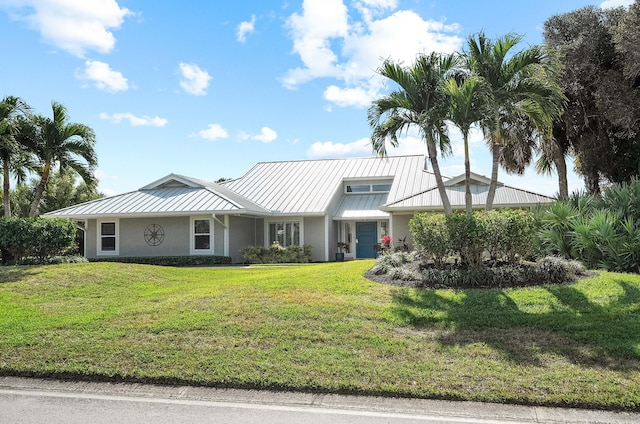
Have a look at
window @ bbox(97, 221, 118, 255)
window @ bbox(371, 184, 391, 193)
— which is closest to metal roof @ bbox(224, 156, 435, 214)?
window @ bbox(371, 184, 391, 193)

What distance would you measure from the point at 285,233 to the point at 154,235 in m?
6.39

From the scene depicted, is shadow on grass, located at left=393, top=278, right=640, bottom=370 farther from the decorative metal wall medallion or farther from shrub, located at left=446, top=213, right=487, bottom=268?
the decorative metal wall medallion

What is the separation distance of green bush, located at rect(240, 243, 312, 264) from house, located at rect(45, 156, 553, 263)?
735mm

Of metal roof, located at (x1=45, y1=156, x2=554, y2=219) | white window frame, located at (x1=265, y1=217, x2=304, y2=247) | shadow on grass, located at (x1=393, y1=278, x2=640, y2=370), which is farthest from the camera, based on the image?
white window frame, located at (x1=265, y1=217, x2=304, y2=247)

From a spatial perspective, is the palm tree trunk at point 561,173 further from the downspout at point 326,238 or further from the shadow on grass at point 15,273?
the shadow on grass at point 15,273

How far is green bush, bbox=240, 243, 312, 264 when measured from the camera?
23125 mm

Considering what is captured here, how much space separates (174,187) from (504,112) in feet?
58.0

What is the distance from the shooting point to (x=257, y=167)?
1266 inches

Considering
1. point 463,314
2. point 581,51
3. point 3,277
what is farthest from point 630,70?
point 3,277

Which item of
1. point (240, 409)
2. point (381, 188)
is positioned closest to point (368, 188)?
point (381, 188)

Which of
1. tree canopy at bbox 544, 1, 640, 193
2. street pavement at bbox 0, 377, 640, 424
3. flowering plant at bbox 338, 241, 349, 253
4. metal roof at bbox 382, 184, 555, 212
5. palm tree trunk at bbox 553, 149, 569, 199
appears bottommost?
street pavement at bbox 0, 377, 640, 424

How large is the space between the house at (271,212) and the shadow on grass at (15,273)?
29.2ft

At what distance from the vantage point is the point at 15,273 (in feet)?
42.3

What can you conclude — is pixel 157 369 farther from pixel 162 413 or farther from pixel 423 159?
pixel 423 159
